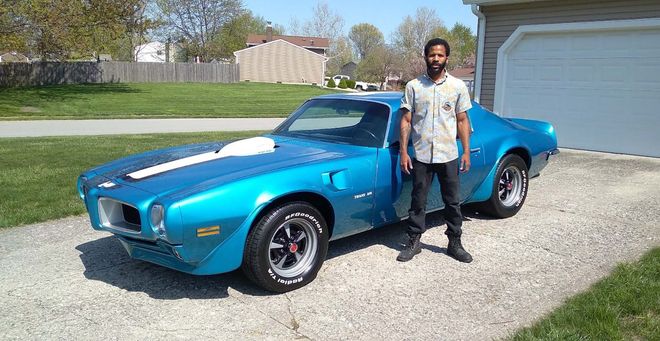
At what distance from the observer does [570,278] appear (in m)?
4.01

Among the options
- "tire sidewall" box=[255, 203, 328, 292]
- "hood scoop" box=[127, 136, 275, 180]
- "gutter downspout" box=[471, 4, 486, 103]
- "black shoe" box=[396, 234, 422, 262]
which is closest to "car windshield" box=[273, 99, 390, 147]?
"hood scoop" box=[127, 136, 275, 180]

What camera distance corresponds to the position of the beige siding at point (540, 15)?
31.3 feet

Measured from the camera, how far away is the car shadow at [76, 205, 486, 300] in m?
3.80

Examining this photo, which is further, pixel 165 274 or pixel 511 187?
pixel 511 187

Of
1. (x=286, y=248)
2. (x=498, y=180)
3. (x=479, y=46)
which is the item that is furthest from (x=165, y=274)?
(x=479, y=46)

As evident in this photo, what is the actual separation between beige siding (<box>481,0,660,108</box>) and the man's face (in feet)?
23.3

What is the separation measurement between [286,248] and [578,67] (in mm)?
8643

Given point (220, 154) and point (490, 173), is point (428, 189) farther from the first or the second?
point (220, 154)

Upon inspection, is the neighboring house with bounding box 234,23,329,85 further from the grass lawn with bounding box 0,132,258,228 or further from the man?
the man

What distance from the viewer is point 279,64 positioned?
6334 cm

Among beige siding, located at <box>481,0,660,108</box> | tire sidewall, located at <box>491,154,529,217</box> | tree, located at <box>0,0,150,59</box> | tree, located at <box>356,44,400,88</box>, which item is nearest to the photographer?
tire sidewall, located at <box>491,154,529,217</box>

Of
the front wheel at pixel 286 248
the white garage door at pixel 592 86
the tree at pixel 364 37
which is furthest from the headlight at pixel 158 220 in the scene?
the tree at pixel 364 37

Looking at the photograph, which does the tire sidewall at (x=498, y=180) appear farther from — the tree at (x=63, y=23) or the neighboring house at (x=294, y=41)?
the neighboring house at (x=294, y=41)

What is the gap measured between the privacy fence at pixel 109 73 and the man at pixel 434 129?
34030 millimetres
